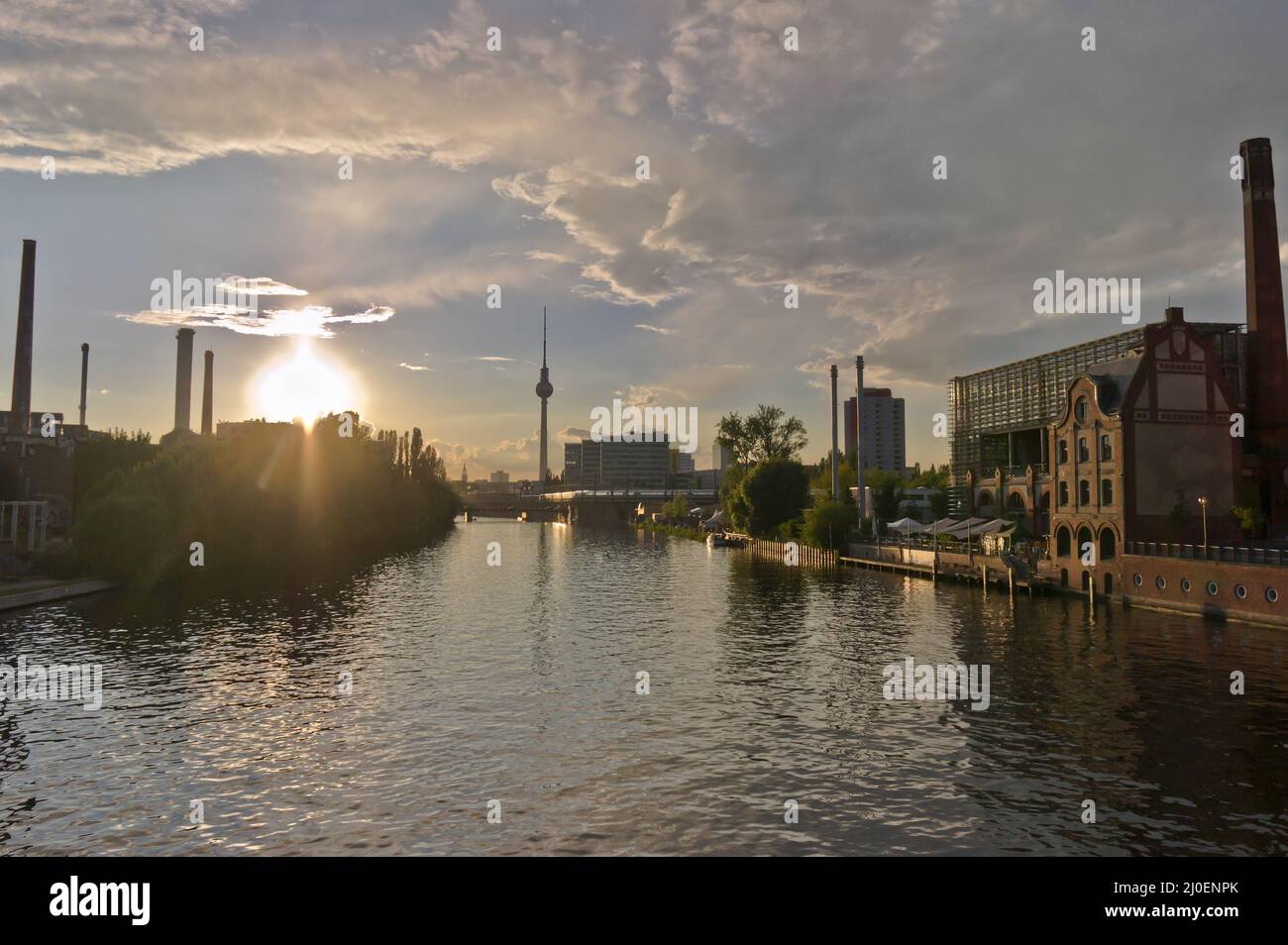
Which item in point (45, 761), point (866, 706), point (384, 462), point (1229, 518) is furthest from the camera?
point (384, 462)

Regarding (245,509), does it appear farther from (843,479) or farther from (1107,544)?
(843,479)

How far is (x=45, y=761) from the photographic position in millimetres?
26766

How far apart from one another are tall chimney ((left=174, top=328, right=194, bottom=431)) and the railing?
169m

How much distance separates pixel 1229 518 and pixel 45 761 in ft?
248

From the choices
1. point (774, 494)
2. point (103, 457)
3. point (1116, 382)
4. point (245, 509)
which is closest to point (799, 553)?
point (774, 494)

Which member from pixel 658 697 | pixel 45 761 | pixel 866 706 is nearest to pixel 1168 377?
pixel 866 706

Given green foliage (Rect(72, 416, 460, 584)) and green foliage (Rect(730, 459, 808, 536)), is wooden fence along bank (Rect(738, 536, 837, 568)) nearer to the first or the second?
green foliage (Rect(730, 459, 808, 536))

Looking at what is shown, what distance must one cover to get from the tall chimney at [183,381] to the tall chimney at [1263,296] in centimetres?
17549

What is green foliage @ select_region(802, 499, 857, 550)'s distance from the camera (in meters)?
105

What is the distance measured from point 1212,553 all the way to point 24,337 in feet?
448

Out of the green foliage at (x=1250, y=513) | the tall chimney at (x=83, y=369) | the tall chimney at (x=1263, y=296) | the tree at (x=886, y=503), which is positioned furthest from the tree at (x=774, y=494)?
the tall chimney at (x=83, y=369)
